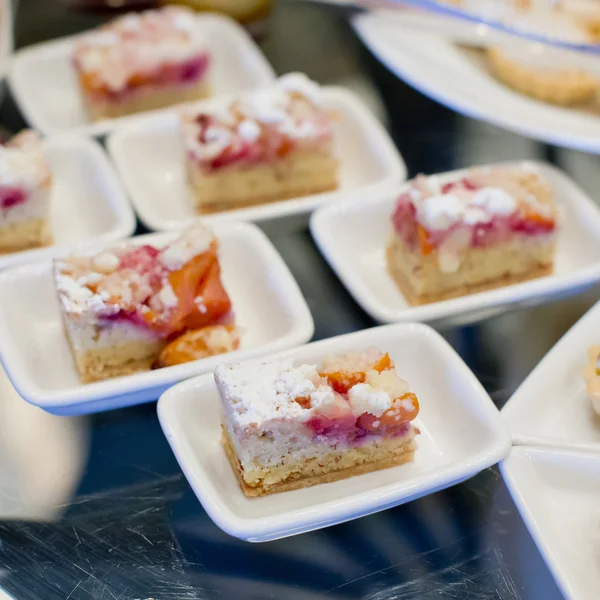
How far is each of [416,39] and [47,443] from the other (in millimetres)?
1787

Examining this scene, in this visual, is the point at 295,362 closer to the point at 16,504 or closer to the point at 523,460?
the point at 523,460

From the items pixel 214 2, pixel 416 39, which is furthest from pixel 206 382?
pixel 214 2

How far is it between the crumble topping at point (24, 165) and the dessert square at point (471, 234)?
85cm

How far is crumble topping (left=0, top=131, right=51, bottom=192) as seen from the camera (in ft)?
7.23

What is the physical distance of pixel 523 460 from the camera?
5.65 feet

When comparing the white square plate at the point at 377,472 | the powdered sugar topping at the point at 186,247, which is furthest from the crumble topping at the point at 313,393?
the powdered sugar topping at the point at 186,247

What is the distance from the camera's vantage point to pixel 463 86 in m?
2.82

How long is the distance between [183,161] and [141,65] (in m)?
0.31

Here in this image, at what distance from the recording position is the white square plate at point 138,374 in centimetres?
182

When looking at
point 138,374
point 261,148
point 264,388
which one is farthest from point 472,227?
point 138,374

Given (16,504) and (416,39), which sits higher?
(416,39)

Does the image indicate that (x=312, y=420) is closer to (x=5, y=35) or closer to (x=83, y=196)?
(x=83, y=196)

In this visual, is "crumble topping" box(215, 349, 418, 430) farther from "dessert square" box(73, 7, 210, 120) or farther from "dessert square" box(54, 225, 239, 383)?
"dessert square" box(73, 7, 210, 120)

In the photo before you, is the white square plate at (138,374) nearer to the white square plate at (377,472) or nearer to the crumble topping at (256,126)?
the white square plate at (377,472)
